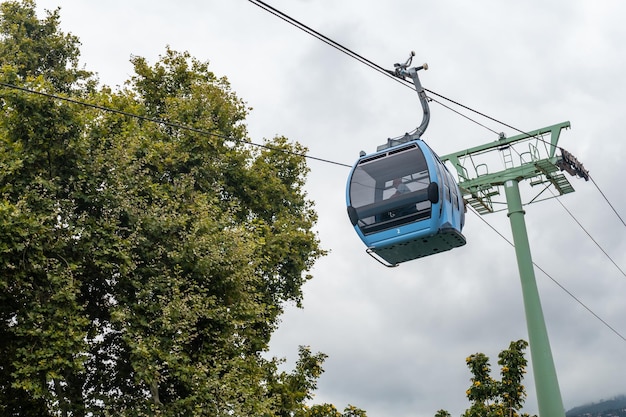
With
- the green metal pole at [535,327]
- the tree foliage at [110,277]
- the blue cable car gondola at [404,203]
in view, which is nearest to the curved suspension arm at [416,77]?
the blue cable car gondola at [404,203]

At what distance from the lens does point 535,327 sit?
67.5 feet

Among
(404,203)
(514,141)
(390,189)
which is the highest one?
(514,141)

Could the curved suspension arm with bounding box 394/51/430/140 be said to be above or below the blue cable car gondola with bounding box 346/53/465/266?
above

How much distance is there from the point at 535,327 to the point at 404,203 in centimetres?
938

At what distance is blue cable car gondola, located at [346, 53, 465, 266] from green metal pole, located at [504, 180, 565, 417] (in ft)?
25.7

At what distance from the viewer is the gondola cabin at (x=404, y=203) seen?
42.5 feet

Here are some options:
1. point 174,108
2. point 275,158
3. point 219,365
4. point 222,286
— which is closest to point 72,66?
point 174,108

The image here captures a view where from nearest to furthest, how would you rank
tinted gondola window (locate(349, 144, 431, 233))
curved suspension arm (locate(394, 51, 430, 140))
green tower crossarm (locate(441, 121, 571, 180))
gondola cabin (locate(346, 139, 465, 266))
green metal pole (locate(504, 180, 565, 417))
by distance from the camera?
gondola cabin (locate(346, 139, 465, 266)) < tinted gondola window (locate(349, 144, 431, 233)) < curved suspension arm (locate(394, 51, 430, 140)) < green metal pole (locate(504, 180, 565, 417)) < green tower crossarm (locate(441, 121, 571, 180))

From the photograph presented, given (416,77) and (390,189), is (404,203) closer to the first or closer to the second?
(390,189)

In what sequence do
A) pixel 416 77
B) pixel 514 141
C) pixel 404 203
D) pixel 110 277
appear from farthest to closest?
pixel 514 141 → pixel 110 277 → pixel 416 77 → pixel 404 203

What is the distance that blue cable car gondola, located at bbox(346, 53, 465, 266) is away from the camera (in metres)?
13.0

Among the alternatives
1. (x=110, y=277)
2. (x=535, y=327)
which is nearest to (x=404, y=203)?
(x=110, y=277)

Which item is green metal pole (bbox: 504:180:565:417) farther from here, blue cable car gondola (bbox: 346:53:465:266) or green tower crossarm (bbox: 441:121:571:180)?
blue cable car gondola (bbox: 346:53:465:266)

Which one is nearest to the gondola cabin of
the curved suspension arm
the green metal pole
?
the curved suspension arm
